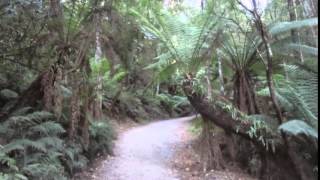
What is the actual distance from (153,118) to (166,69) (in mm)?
10023

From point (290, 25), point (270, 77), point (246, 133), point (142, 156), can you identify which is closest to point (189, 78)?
point (246, 133)

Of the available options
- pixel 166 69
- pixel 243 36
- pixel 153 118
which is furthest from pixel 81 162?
pixel 153 118

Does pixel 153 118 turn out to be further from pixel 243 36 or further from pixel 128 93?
pixel 243 36

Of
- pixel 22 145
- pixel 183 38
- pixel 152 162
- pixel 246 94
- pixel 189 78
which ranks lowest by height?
pixel 152 162

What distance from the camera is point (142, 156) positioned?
877 centimetres

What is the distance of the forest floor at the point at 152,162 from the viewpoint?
7.12 meters

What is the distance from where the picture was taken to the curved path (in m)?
7.19

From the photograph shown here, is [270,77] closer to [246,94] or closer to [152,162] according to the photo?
[246,94]

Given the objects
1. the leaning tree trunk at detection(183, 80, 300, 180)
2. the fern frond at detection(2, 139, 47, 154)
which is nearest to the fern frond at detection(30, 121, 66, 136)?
the fern frond at detection(2, 139, 47, 154)

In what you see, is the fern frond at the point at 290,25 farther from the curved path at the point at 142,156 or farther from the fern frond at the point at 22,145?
the fern frond at the point at 22,145

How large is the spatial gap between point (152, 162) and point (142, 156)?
582 mm

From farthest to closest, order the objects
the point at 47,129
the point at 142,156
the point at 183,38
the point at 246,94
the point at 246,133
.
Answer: the point at 142,156
the point at 246,94
the point at 183,38
the point at 246,133
the point at 47,129

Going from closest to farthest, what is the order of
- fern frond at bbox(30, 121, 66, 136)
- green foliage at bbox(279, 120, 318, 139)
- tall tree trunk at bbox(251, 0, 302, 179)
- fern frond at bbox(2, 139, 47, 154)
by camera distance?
green foliage at bbox(279, 120, 318, 139) < fern frond at bbox(2, 139, 47, 154) < fern frond at bbox(30, 121, 66, 136) < tall tree trunk at bbox(251, 0, 302, 179)

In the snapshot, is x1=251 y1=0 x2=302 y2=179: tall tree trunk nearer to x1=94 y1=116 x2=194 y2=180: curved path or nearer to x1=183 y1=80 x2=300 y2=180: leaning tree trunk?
x1=183 y1=80 x2=300 y2=180: leaning tree trunk
